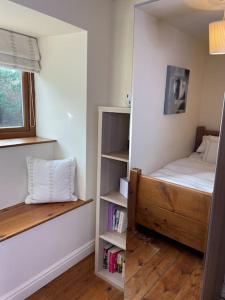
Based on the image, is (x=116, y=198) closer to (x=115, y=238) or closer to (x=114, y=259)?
(x=115, y=238)

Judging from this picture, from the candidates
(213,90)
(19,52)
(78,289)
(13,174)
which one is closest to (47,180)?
(13,174)

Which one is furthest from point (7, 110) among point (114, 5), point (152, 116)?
point (152, 116)

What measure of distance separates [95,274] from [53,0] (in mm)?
2002

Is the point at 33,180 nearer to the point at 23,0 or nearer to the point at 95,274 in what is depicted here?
the point at 95,274

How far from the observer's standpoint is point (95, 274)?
1834 mm

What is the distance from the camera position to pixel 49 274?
1.72 metres

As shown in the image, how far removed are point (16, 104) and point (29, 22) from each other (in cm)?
67

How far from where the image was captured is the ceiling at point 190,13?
2.68 feet

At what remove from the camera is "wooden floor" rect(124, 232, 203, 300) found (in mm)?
867

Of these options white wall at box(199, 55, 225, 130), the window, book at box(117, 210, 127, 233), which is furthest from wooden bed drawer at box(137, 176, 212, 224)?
the window

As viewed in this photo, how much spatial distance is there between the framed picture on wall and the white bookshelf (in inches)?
23.8

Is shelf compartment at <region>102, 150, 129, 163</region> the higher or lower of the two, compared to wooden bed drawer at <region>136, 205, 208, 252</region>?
higher

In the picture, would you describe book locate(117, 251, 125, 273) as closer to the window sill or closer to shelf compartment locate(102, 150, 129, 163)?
shelf compartment locate(102, 150, 129, 163)

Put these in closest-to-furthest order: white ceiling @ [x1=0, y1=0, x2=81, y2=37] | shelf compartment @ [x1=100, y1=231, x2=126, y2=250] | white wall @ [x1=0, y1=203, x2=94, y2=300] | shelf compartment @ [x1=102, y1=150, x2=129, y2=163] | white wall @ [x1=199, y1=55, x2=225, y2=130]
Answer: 1. white wall @ [x1=199, y1=55, x2=225, y2=130]
2. white ceiling @ [x1=0, y1=0, x2=81, y2=37]
3. white wall @ [x1=0, y1=203, x2=94, y2=300]
4. shelf compartment @ [x1=102, y1=150, x2=129, y2=163]
5. shelf compartment @ [x1=100, y1=231, x2=126, y2=250]
